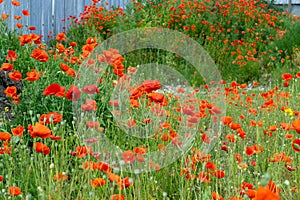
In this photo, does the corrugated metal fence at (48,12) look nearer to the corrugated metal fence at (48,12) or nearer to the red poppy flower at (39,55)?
the corrugated metal fence at (48,12)

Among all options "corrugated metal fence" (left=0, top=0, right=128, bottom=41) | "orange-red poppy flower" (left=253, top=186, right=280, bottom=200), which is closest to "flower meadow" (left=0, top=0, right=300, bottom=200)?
"orange-red poppy flower" (left=253, top=186, right=280, bottom=200)

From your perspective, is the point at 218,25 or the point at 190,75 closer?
the point at 190,75

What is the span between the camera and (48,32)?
1019cm

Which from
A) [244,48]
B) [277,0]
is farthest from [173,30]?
→ [277,0]

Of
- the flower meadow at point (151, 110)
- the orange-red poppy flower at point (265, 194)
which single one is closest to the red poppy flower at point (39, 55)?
the flower meadow at point (151, 110)

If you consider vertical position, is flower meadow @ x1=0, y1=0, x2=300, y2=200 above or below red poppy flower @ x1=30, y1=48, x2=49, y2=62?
below

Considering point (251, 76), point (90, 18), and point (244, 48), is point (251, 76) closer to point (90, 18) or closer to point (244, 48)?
point (244, 48)

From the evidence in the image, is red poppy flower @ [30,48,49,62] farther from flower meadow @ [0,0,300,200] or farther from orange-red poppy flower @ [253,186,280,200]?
orange-red poppy flower @ [253,186,280,200]

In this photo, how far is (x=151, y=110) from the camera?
135 inches

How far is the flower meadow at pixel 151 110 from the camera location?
2400 millimetres

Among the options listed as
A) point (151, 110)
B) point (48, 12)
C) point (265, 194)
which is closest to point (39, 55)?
point (151, 110)

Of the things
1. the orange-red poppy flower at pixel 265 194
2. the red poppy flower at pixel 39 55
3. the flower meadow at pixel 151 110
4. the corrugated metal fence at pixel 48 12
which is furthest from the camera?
Answer: the corrugated metal fence at pixel 48 12

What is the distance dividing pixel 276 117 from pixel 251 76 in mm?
4601

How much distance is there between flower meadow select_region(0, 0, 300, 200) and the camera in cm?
240
